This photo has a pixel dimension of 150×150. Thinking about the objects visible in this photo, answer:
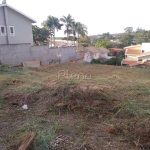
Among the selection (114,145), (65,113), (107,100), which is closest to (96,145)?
(114,145)

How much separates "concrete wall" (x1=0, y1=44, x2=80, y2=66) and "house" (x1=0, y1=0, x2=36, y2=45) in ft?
6.80

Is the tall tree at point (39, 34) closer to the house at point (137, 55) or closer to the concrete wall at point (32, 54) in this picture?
the concrete wall at point (32, 54)

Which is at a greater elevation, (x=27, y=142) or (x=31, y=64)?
(x=27, y=142)

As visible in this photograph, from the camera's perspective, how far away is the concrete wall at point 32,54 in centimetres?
1030

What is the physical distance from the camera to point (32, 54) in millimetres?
12109

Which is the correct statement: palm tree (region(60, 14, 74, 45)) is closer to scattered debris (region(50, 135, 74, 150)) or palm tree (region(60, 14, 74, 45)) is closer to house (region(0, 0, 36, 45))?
house (region(0, 0, 36, 45))

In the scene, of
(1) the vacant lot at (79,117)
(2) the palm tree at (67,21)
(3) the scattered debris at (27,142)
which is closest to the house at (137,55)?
(2) the palm tree at (67,21)

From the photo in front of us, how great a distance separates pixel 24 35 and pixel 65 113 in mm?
12153

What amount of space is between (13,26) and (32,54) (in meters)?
2.97

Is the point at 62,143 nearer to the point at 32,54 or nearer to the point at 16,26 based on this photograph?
the point at 32,54

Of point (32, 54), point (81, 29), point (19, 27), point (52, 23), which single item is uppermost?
point (52, 23)

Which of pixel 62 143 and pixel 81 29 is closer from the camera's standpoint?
pixel 62 143

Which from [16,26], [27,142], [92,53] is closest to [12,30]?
[16,26]

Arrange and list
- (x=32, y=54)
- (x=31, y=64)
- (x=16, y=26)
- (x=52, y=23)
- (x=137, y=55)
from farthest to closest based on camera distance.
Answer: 1. (x=52, y=23)
2. (x=137, y=55)
3. (x=16, y=26)
4. (x=32, y=54)
5. (x=31, y=64)
